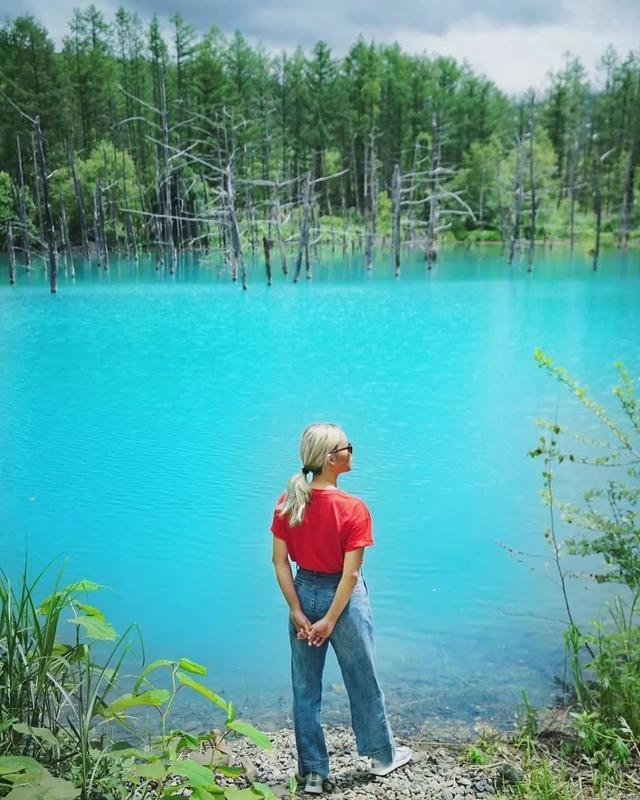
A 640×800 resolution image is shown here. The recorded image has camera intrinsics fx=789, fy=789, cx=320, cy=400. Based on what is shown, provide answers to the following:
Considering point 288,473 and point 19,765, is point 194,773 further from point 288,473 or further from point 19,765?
point 288,473

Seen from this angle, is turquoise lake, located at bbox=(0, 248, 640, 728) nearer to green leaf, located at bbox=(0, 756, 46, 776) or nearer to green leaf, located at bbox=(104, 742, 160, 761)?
green leaf, located at bbox=(104, 742, 160, 761)

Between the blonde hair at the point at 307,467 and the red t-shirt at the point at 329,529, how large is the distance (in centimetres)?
3

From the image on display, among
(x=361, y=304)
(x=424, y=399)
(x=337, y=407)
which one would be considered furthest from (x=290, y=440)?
(x=361, y=304)

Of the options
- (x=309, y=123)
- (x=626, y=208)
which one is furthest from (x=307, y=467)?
(x=309, y=123)

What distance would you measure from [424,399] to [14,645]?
7.77m

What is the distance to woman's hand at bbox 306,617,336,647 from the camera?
7.43 ft

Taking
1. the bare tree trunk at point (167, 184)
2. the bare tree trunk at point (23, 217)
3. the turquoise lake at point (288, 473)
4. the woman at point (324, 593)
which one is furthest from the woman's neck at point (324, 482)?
the bare tree trunk at point (23, 217)

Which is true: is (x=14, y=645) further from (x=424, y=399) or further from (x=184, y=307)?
(x=184, y=307)

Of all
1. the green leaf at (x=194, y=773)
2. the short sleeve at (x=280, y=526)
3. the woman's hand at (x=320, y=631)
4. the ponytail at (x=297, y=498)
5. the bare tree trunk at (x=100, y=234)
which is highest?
the bare tree trunk at (x=100, y=234)

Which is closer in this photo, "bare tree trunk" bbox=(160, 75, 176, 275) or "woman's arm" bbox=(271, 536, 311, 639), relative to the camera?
"woman's arm" bbox=(271, 536, 311, 639)

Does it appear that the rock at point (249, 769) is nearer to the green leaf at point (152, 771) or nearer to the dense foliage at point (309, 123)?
the green leaf at point (152, 771)

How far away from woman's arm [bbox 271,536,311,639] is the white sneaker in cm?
50

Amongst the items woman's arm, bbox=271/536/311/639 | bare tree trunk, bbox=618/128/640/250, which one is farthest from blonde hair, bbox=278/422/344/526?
bare tree trunk, bbox=618/128/640/250

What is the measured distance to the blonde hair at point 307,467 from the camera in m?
2.23
